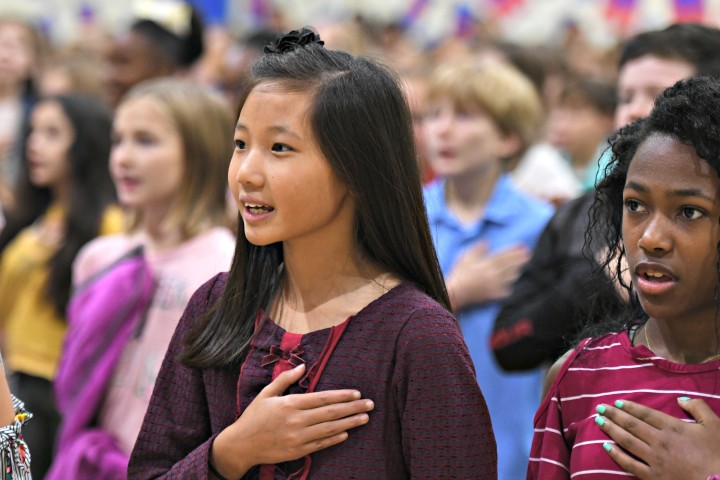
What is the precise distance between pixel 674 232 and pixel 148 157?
2067 mm

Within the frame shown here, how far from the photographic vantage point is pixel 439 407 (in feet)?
6.82

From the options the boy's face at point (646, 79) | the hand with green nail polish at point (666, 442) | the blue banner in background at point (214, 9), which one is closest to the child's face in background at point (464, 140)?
the boy's face at point (646, 79)

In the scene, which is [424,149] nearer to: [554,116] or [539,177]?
[539,177]

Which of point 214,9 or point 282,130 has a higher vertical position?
point 214,9

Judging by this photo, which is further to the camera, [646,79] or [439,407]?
[646,79]

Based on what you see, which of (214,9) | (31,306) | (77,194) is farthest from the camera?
(214,9)

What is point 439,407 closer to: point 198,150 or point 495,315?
point 495,315

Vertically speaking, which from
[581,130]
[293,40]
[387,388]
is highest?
[581,130]

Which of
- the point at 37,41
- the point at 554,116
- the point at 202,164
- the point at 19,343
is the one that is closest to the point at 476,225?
the point at 202,164

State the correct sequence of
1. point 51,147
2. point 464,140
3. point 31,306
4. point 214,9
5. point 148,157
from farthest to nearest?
point 214,9 → point 51,147 → point 31,306 → point 464,140 → point 148,157

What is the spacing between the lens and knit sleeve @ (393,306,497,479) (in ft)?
6.81

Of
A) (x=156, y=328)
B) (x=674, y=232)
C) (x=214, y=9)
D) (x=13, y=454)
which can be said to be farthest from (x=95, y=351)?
(x=214, y=9)

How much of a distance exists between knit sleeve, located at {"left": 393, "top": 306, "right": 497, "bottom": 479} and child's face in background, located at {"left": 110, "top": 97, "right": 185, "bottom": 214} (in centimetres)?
172

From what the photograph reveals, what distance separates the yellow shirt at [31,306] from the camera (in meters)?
4.29
